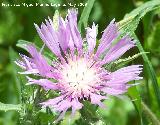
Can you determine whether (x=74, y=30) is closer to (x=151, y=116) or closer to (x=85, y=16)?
(x=85, y=16)

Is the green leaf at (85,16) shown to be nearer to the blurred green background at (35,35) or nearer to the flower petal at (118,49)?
the flower petal at (118,49)

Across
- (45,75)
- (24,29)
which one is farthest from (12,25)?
(45,75)

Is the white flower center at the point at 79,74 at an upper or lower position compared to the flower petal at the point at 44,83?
upper

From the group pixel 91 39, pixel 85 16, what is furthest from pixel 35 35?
pixel 91 39

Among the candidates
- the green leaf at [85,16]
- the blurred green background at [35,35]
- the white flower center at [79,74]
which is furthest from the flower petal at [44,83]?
the blurred green background at [35,35]

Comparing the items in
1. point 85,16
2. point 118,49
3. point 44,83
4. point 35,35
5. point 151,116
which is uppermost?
point 35,35

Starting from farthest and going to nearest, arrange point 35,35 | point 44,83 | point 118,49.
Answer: point 35,35 < point 118,49 < point 44,83

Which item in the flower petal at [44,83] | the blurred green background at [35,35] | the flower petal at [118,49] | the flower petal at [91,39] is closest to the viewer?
the flower petal at [44,83]

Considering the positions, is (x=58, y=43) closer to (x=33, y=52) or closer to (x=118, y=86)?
(x=33, y=52)
